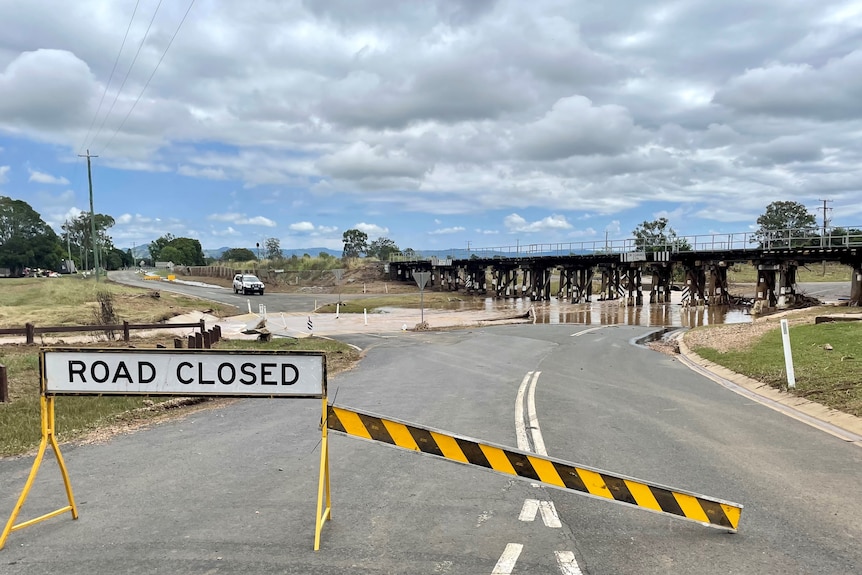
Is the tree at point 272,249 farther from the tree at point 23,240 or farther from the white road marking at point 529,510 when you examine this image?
the white road marking at point 529,510

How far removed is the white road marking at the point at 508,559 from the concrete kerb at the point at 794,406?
545cm

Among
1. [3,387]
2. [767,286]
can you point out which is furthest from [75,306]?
[767,286]

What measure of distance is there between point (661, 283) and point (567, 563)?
50.2 m

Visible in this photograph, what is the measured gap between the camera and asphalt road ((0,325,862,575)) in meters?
3.83

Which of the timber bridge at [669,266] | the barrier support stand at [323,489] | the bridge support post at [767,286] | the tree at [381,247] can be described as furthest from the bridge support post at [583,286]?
the tree at [381,247]

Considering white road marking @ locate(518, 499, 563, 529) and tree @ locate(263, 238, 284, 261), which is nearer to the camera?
white road marking @ locate(518, 499, 563, 529)

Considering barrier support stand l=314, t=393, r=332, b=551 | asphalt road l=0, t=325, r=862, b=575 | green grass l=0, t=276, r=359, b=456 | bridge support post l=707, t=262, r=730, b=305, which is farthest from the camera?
bridge support post l=707, t=262, r=730, b=305

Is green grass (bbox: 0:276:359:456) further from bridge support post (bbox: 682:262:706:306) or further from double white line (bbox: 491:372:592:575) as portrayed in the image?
bridge support post (bbox: 682:262:706:306)

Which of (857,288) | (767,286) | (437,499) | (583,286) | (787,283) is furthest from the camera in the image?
(583,286)

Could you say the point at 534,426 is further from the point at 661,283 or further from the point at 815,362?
the point at 661,283

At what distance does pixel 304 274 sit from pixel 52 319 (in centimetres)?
5946

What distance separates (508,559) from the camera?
3783mm

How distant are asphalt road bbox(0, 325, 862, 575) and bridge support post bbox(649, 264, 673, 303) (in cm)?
4241

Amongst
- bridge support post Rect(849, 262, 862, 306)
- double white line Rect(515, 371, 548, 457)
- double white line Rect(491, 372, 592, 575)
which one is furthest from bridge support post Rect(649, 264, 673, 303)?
double white line Rect(491, 372, 592, 575)
